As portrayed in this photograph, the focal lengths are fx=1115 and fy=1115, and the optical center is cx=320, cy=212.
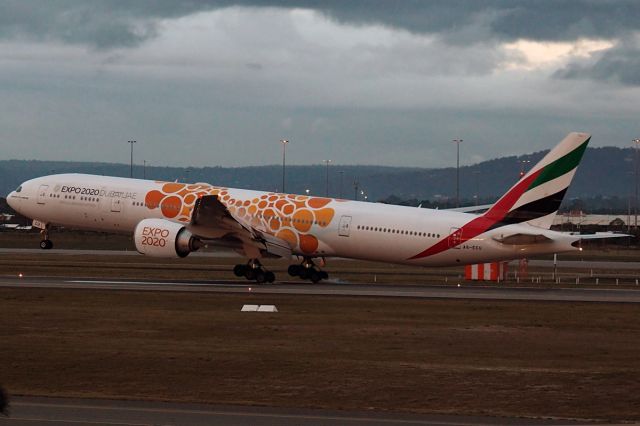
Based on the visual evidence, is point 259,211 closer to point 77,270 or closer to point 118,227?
point 118,227

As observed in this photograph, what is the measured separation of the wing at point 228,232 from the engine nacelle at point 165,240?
20.0 inches

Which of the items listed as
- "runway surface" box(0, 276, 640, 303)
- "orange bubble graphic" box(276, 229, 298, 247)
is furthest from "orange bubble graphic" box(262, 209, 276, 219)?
"runway surface" box(0, 276, 640, 303)

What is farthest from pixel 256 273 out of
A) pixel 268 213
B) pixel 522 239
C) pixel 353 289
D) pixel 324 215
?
pixel 522 239

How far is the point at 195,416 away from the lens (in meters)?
21.7

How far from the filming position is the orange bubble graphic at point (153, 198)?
5975 cm

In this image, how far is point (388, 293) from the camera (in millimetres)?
51688

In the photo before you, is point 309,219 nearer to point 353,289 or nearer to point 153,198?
point 353,289

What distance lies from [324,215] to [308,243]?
5.62ft

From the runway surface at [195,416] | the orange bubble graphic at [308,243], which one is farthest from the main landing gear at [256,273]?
the runway surface at [195,416]

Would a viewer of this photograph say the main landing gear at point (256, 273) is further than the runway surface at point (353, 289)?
Yes

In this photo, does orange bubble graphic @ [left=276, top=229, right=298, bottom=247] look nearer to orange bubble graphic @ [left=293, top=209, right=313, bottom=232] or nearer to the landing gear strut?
orange bubble graphic @ [left=293, top=209, right=313, bottom=232]

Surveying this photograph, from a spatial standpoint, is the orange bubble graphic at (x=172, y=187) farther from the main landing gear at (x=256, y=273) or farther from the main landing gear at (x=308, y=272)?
the main landing gear at (x=308, y=272)

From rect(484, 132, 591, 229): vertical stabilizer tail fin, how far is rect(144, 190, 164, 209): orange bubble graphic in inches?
732

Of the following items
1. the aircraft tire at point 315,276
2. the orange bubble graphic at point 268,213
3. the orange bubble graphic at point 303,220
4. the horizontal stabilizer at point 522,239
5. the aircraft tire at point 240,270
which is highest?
the orange bubble graphic at point 268,213
